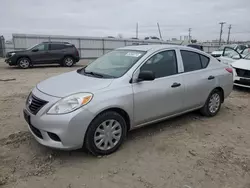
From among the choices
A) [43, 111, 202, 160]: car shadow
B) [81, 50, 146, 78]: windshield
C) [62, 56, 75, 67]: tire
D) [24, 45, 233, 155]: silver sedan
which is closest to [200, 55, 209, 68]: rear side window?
[24, 45, 233, 155]: silver sedan

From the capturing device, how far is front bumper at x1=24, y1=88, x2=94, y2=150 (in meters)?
2.96

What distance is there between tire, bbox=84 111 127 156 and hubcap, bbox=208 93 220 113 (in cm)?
237

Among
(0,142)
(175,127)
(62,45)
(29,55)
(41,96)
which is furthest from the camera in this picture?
(62,45)

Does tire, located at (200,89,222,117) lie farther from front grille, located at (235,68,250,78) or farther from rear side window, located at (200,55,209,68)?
front grille, located at (235,68,250,78)

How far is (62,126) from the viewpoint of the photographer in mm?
2953

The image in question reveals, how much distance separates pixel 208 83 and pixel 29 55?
11836 mm

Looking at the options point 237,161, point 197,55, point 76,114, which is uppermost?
point 197,55

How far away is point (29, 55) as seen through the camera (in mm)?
13781

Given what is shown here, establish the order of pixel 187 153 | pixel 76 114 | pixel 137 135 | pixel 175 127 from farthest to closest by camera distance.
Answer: pixel 175 127
pixel 137 135
pixel 187 153
pixel 76 114

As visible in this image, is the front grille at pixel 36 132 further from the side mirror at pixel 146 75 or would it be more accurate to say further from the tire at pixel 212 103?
the tire at pixel 212 103

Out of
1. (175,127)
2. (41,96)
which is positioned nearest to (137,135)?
(175,127)

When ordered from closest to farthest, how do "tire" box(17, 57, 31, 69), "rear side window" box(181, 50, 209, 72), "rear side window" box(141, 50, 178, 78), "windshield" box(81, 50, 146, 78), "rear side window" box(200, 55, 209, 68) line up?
"windshield" box(81, 50, 146, 78)
"rear side window" box(141, 50, 178, 78)
"rear side window" box(181, 50, 209, 72)
"rear side window" box(200, 55, 209, 68)
"tire" box(17, 57, 31, 69)

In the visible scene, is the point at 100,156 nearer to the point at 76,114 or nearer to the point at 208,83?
the point at 76,114

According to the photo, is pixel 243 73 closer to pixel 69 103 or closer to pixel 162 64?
pixel 162 64
